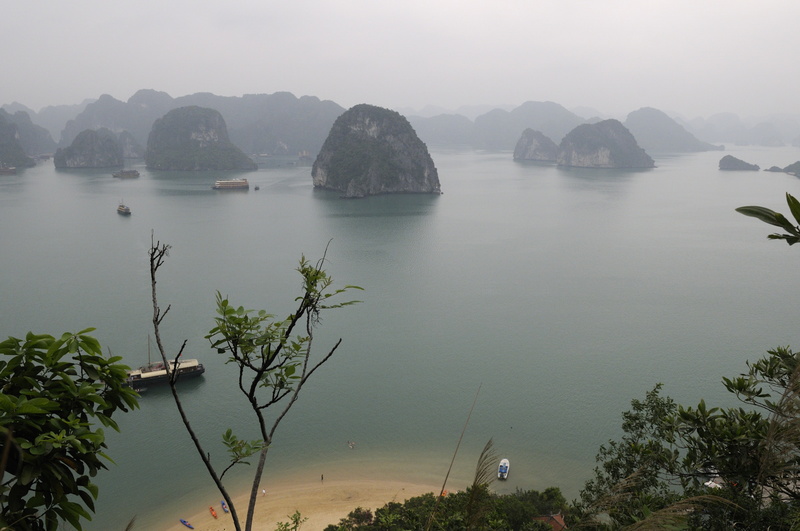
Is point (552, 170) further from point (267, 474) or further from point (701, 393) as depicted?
point (267, 474)

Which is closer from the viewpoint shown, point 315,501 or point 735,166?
point 315,501

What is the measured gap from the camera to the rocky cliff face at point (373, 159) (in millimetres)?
103312

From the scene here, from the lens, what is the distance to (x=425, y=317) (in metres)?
35.9

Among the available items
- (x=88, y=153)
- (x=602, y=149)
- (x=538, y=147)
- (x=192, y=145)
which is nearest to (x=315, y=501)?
(x=192, y=145)

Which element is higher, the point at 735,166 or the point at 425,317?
the point at 735,166

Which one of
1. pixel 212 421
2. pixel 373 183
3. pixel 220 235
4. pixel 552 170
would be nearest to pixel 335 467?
pixel 212 421

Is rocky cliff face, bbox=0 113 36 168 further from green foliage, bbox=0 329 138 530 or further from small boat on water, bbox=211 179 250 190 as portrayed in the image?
green foliage, bbox=0 329 138 530

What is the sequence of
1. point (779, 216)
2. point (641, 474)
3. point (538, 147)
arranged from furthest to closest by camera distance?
1. point (538, 147)
2. point (641, 474)
3. point (779, 216)

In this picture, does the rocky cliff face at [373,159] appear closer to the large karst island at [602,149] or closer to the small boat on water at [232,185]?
the small boat on water at [232,185]

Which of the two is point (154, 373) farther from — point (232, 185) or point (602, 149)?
point (602, 149)

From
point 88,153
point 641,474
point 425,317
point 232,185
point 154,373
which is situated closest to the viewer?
point 641,474

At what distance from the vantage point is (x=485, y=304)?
3856cm

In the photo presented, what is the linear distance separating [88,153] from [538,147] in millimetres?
160028

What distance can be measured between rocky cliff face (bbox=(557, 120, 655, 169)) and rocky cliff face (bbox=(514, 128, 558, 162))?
15974 mm
